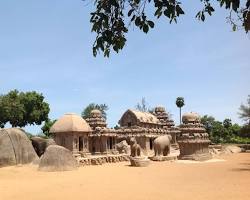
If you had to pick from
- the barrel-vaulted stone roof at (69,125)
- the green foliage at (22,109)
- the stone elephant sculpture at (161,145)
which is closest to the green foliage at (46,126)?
the green foliage at (22,109)

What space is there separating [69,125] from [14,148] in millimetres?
13004

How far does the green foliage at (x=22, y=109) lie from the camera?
174ft

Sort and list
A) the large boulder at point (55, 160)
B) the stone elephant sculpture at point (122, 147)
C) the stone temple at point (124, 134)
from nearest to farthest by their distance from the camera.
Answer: the large boulder at point (55, 160), the stone temple at point (124, 134), the stone elephant sculpture at point (122, 147)

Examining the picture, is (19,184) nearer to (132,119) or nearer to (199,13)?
(199,13)

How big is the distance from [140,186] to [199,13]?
1158cm

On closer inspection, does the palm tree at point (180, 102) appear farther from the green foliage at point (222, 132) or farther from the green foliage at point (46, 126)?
the green foliage at point (46, 126)

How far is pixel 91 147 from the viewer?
4391 centimetres

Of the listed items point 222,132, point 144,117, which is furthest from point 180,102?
point 144,117

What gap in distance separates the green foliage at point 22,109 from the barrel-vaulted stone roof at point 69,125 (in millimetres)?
16160

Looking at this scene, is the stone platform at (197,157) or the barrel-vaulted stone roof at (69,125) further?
the barrel-vaulted stone roof at (69,125)

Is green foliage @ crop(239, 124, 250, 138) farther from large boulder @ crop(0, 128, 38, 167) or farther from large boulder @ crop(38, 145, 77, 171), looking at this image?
large boulder @ crop(0, 128, 38, 167)

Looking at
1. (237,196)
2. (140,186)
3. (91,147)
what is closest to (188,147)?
(91,147)

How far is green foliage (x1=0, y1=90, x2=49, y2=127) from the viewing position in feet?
174

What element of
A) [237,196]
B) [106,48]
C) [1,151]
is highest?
[106,48]
